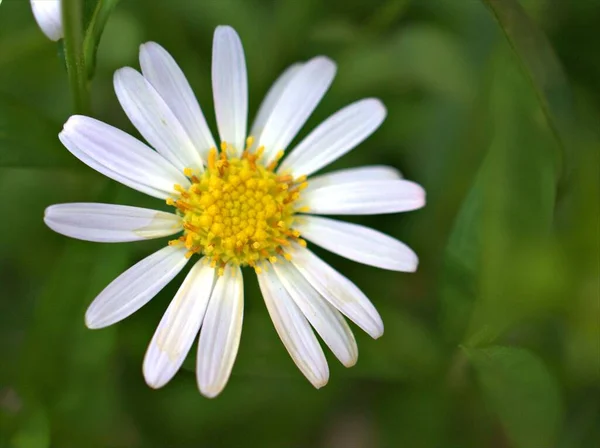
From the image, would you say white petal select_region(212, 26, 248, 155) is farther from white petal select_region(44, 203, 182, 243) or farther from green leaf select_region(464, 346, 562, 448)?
green leaf select_region(464, 346, 562, 448)

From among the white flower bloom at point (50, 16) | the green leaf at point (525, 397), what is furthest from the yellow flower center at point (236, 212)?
the green leaf at point (525, 397)

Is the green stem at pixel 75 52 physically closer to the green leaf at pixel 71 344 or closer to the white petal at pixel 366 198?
the green leaf at pixel 71 344

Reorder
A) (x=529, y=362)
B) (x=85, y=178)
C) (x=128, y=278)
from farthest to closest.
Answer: (x=85, y=178)
(x=529, y=362)
(x=128, y=278)

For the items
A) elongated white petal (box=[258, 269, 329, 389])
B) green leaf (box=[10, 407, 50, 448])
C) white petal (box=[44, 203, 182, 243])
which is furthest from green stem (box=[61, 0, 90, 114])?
green leaf (box=[10, 407, 50, 448])

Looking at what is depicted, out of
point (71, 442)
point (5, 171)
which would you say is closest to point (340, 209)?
point (71, 442)

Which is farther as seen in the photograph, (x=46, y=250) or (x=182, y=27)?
(x=182, y=27)

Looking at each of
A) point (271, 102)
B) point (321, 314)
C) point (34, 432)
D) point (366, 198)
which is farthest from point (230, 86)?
point (34, 432)

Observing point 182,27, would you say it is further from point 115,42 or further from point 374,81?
point 374,81
